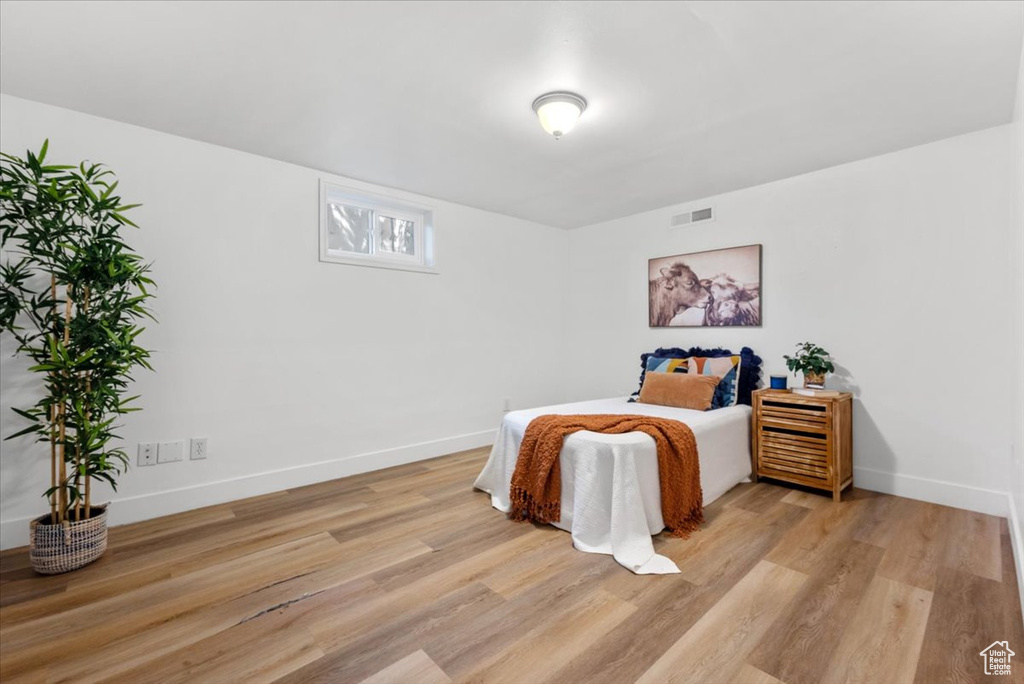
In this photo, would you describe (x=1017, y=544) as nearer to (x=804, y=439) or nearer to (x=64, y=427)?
(x=804, y=439)

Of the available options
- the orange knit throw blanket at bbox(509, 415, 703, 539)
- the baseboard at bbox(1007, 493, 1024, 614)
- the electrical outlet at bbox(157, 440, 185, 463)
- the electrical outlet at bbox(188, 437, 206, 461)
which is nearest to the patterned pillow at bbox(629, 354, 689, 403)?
the orange knit throw blanket at bbox(509, 415, 703, 539)

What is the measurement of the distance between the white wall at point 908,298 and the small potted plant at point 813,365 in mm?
179

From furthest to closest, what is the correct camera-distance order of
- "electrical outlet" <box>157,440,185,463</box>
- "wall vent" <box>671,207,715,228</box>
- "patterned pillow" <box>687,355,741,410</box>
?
1. "wall vent" <box>671,207,715,228</box>
2. "patterned pillow" <box>687,355,741,410</box>
3. "electrical outlet" <box>157,440,185,463</box>

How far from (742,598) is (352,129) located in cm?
316

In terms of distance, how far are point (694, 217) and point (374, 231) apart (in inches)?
Result: 112

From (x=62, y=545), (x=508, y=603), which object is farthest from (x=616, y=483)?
(x=62, y=545)

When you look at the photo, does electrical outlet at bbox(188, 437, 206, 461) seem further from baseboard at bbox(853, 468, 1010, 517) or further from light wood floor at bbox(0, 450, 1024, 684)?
baseboard at bbox(853, 468, 1010, 517)

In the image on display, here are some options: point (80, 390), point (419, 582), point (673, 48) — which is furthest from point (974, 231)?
point (80, 390)

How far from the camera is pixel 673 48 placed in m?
1.98

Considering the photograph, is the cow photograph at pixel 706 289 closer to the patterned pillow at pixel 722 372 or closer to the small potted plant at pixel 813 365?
the patterned pillow at pixel 722 372

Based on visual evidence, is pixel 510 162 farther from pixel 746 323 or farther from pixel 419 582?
pixel 419 582

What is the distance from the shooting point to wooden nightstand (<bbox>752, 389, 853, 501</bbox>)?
9.55 ft

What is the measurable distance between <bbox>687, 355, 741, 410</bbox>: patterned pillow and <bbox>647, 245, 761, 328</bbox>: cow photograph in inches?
16.2

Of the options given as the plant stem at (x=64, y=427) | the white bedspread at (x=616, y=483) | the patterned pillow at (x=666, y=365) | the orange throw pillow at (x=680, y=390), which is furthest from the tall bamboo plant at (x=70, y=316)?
the patterned pillow at (x=666, y=365)
